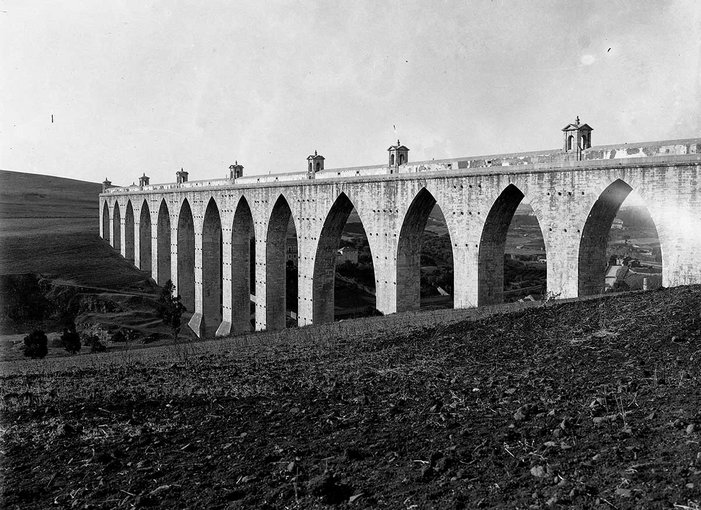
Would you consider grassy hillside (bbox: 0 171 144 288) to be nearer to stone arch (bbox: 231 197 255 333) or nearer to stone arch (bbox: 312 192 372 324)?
stone arch (bbox: 231 197 255 333)

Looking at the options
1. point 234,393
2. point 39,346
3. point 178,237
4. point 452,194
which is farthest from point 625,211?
point 234,393

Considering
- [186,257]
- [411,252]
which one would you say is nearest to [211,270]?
[186,257]

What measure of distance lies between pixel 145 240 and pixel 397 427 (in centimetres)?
5654

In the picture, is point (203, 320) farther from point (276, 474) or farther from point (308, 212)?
Answer: point (276, 474)

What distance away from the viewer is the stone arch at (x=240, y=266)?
41.2 meters

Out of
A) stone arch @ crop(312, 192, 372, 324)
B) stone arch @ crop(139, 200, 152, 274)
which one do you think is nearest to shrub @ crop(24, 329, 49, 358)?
stone arch @ crop(312, 192, 372, 324)

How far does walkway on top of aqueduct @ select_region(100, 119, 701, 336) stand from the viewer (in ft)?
63.9

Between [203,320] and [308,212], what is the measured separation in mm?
15245

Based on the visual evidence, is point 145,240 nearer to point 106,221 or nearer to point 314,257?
point 106,221

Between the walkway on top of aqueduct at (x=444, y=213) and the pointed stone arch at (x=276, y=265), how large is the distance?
8 cm

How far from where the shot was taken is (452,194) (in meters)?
25.8

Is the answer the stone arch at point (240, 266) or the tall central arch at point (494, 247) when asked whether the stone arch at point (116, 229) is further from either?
the tall central arch at point (494, 247)

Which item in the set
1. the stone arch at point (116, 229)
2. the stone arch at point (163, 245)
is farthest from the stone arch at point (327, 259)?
the stone arch at point (116, 229)

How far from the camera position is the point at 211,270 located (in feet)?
152
